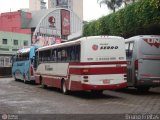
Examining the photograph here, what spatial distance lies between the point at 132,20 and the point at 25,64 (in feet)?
35.7

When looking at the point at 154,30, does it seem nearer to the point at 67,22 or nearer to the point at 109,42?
the point at 109,42

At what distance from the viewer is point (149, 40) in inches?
821

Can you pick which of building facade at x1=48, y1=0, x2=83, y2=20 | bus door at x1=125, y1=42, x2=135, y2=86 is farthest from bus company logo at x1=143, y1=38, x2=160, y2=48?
building facade at x1=48, y1=0, x2=83, y2=20

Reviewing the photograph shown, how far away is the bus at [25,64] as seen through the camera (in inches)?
1286

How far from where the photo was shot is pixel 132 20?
2727 centimetres

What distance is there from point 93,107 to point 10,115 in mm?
3471

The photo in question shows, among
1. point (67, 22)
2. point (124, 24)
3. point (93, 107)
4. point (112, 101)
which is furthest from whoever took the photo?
point (67, 22)

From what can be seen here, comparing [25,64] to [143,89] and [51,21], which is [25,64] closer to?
[143,89]

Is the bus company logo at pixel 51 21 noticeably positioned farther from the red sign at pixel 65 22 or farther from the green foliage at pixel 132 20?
the green foliage at pixel 132 20

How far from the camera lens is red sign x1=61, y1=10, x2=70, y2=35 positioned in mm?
96312

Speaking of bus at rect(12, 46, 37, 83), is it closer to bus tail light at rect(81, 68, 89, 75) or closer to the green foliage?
the green foliage

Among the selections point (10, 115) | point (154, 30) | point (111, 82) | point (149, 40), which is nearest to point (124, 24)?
point (154, 30)

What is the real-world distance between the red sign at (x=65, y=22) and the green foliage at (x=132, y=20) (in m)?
62.0

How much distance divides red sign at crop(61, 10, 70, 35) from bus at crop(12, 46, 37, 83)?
188ft
